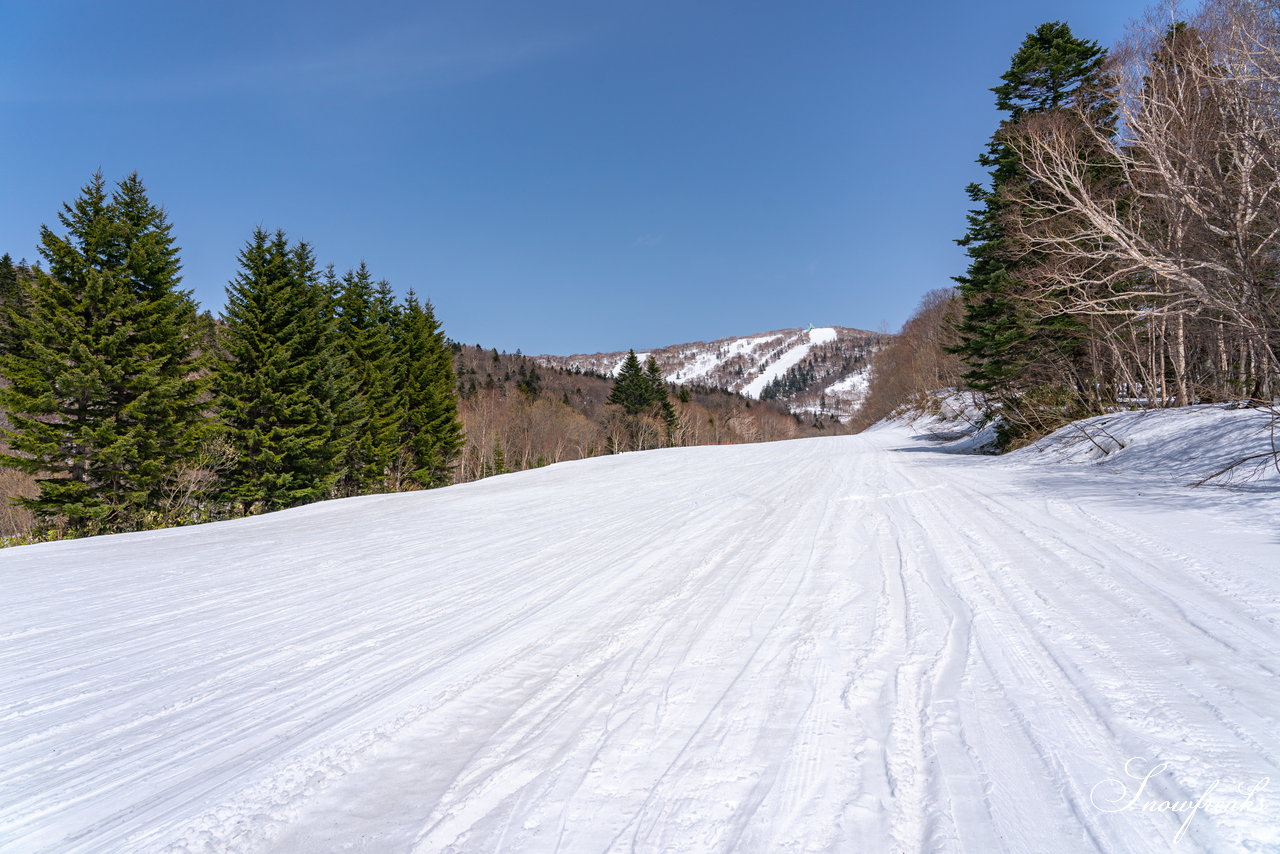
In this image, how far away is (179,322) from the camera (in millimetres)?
18266

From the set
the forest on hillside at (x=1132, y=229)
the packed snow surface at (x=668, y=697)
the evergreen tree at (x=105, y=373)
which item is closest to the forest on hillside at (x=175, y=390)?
the evergreen tree at (x=105, y=373)

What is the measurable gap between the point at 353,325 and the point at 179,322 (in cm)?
1100

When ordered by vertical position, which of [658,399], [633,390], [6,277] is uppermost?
[6,277]

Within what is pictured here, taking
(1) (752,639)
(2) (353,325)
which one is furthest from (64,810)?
(2) (353,325)

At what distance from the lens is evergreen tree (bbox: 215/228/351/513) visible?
20.0 meters

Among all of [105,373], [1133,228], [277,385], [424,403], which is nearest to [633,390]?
[424,403]

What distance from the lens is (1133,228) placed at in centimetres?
1212

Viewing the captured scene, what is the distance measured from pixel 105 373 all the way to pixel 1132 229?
2591 cm

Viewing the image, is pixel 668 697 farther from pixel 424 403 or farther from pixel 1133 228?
pixel 424 403

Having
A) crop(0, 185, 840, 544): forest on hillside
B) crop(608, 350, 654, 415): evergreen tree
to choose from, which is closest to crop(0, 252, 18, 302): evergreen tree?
crop(0, 185, 840, 544): forest on hillside

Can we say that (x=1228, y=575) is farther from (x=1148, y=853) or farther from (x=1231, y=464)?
(x=1231, y=464)

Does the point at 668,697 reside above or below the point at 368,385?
below

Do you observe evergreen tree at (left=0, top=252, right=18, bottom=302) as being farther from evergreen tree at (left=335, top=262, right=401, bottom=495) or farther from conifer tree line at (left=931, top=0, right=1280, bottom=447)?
conifer tree line at (left=931, top=0, right=1280, bottom=447)

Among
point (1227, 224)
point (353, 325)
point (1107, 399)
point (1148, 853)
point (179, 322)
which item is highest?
point (353, 325)
